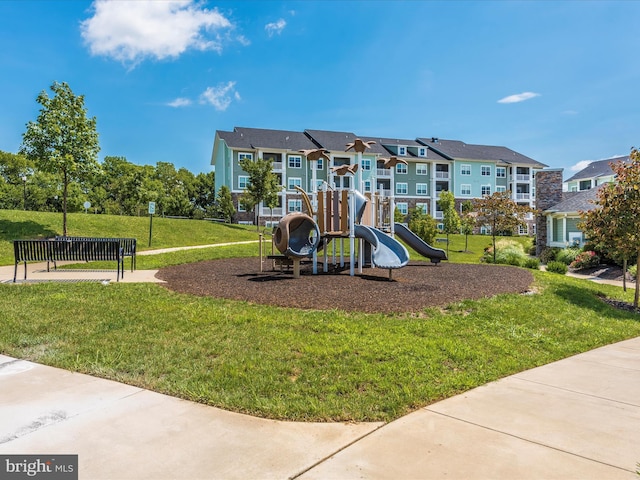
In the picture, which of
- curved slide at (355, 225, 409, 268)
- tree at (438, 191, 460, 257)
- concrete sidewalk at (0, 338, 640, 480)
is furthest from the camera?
tree at (438, 191, 460, 257)

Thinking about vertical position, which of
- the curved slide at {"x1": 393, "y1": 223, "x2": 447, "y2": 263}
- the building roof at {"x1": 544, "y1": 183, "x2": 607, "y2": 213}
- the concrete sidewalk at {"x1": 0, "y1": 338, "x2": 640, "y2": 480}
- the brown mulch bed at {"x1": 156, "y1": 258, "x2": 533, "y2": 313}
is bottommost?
the concrete sidewalk at {"x1": 0, "y1": 338, "x2": 640, "y2": 480}

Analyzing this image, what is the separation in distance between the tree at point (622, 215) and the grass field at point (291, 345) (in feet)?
9.75

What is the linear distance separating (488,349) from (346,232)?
25.2 feet

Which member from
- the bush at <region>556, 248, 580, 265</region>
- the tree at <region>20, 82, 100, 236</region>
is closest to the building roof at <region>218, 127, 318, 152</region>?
the tree at <region>20, 82, 100, 236</region>

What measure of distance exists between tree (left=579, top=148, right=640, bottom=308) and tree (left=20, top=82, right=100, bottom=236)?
21.8 metres

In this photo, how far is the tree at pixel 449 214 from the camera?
40.7m

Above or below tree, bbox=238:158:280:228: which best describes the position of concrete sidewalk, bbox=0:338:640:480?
below

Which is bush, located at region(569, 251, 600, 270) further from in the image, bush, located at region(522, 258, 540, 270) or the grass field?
the grass field

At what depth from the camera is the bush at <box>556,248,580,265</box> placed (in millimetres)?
23609

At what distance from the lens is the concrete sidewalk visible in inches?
109

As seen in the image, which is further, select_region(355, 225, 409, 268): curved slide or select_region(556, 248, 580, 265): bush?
select_region(556, 248, 580, 265): bush

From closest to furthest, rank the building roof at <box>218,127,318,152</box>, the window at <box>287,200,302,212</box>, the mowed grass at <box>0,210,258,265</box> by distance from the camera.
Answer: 1. the mowed grass at <box>0,210,258,265</box>
2. the building roof at <box>218,127,318,152</box>
3. the window at <box>287,200,302,212</box>

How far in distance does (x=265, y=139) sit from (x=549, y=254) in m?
33.4

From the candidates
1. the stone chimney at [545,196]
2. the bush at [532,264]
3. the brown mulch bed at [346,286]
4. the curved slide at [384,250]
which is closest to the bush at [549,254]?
the stone chimney at [545,196]
